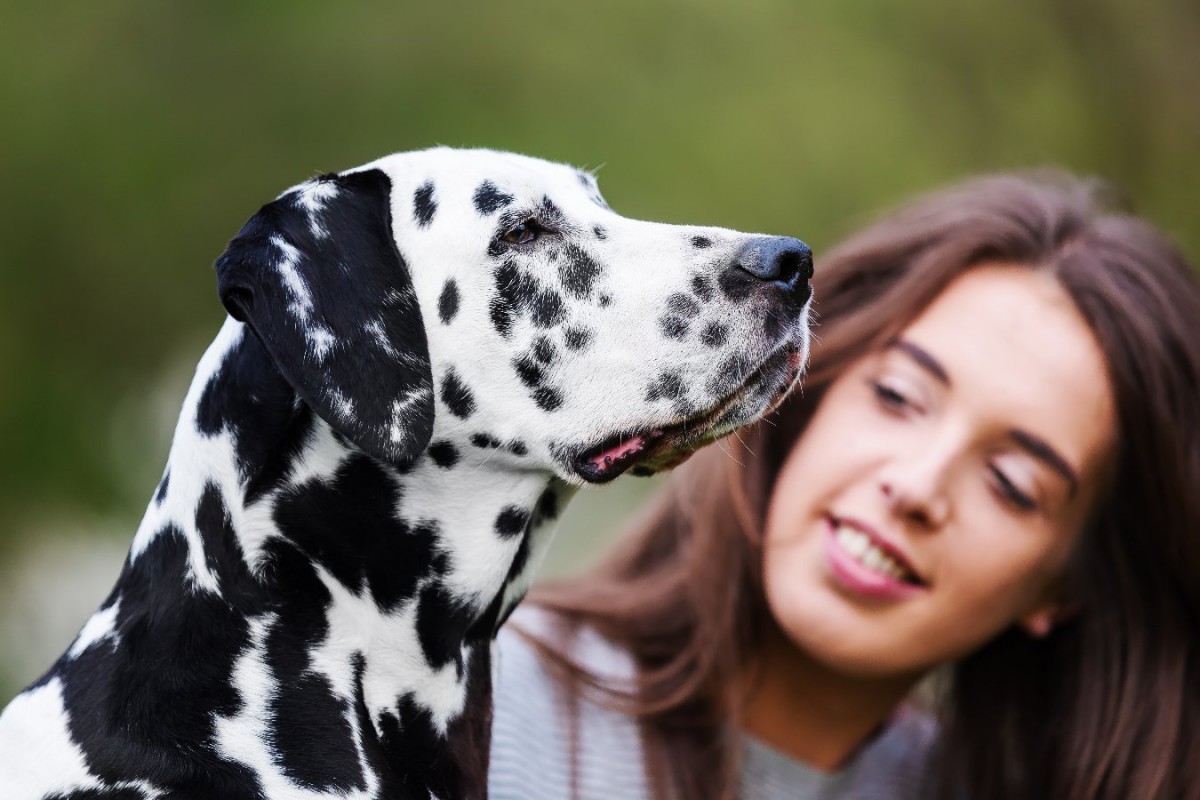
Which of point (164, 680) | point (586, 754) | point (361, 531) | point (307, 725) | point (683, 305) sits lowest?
point (586, 754)

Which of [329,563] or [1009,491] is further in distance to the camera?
[1009,491]

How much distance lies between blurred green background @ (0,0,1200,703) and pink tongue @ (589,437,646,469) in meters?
2.69

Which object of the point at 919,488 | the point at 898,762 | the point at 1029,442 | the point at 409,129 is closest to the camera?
the point at 919,488

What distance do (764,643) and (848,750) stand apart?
37 centimetres

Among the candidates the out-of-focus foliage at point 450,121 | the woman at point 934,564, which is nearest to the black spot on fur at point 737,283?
the woman at point 934,564

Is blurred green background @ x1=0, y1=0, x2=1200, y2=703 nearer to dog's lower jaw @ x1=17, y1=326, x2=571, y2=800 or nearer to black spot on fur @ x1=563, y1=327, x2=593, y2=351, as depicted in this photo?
black spot on fur @ x1=563, y1=327, x2=593, y2=351

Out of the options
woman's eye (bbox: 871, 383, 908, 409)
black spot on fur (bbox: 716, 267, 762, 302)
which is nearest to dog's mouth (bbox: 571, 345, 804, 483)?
black spot on fur (bbox: 716, 267, 762, 302)

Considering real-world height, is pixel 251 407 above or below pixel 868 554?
above

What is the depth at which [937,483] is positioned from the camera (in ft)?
8.46

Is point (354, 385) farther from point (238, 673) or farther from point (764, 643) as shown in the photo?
point (764, 643)

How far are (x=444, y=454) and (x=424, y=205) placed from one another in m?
0.41

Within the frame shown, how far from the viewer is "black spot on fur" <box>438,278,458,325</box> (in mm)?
1981

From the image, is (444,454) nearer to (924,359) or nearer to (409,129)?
(924,359)

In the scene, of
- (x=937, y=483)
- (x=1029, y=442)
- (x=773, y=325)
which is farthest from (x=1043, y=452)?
(x=773, y=325)
